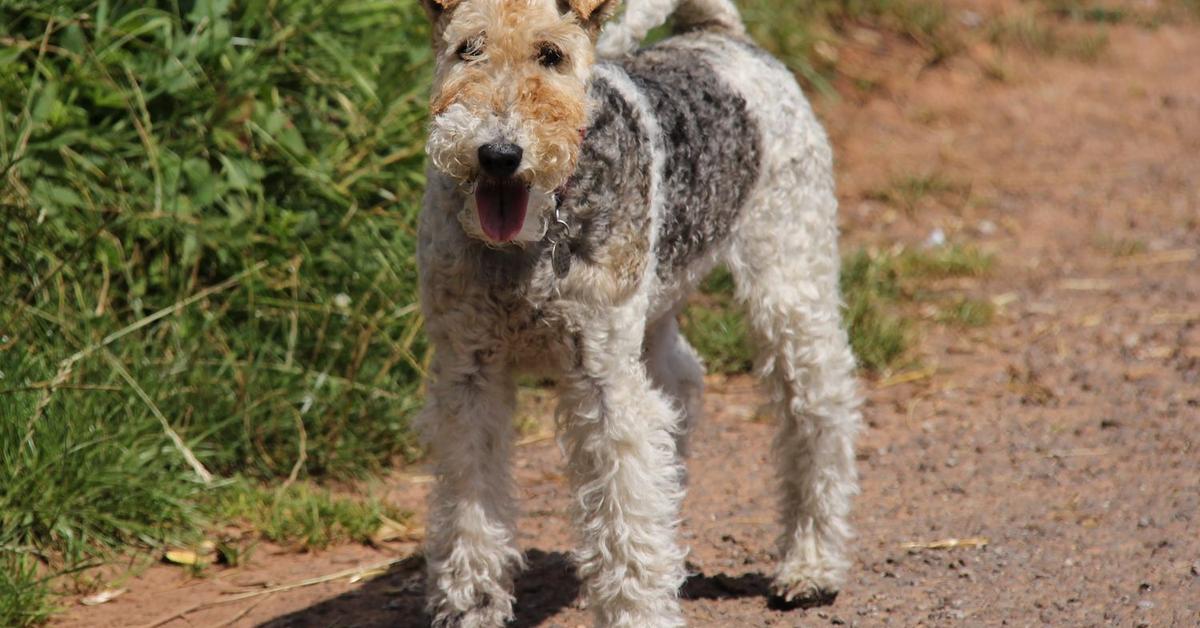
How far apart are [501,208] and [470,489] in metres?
0.87

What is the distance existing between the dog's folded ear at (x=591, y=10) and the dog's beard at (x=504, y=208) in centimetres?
47

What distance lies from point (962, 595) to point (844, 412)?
684 mm

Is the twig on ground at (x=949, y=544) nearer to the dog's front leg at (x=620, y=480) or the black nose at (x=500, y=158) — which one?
the dog's front leg at (x=620, y=480)

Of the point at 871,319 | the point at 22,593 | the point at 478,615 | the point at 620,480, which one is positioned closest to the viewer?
the point at 620,480

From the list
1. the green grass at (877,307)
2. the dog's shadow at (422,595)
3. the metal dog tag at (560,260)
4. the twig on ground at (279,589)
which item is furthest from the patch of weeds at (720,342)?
the metal dog tag at (560,260)

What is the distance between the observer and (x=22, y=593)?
4215 mm

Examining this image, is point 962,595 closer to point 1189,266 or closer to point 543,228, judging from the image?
point 543,228

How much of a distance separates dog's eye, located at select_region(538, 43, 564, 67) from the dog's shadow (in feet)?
5.60

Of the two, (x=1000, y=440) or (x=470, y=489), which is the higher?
(x=470, y=489)

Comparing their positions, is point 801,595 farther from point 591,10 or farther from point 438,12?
point 438,12

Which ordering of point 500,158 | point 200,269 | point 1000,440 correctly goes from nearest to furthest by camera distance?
point 500,158
point 200,269
point 1000,440

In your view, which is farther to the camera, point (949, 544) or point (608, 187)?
point (949, 544)

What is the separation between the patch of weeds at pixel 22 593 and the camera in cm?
417

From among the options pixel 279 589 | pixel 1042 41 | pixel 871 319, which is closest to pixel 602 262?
pixel 279 589
